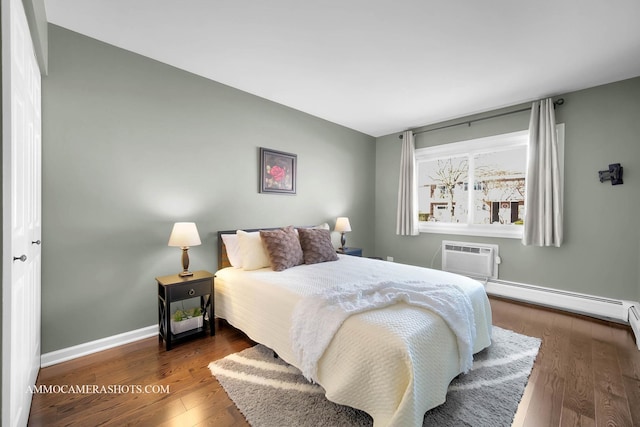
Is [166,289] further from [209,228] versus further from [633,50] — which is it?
[633,50]

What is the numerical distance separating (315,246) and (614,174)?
10.8 ft

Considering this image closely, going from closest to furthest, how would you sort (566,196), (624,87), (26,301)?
(26,301) → (624,87) → (566,196)

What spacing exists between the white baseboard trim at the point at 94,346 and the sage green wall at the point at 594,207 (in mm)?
4290

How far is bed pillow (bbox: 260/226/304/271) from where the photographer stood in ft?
8.79

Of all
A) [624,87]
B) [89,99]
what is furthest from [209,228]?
[624,87]

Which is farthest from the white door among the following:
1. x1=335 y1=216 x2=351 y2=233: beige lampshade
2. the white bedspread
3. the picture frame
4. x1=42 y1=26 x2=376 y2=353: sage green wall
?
x1=335 y1=216 x2=351 y2=233: beige lampshade

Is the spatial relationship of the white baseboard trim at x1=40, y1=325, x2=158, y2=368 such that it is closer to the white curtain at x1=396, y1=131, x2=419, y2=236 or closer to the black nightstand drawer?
the black nightstand drawer

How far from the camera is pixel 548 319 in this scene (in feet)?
9.79

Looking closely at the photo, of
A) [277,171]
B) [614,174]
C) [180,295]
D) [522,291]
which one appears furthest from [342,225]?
[614,174]

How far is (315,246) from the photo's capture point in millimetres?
3018

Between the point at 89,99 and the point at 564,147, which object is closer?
the point at 89,99

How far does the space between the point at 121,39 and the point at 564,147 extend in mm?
4745

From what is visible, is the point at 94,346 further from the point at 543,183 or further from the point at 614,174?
the point at 614,174

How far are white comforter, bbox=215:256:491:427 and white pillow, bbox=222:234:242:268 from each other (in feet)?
1.79
